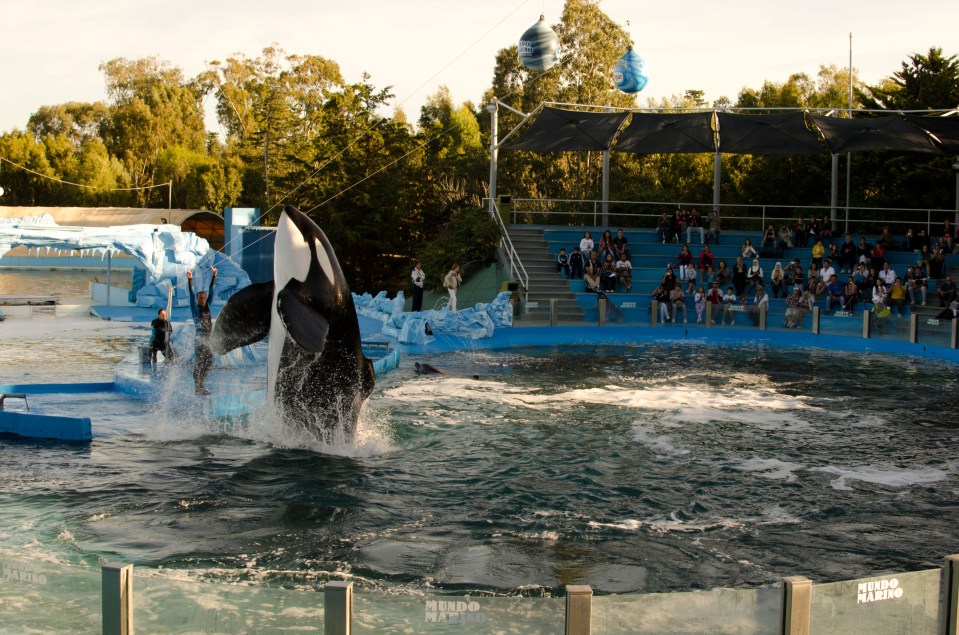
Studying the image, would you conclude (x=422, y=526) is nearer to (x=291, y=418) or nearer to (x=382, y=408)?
(x=291, y=418)

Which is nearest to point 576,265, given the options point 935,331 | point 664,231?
point 664,231

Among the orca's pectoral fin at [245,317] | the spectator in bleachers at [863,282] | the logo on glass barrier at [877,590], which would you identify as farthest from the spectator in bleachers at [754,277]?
the logo on glass barrier at [877,590]

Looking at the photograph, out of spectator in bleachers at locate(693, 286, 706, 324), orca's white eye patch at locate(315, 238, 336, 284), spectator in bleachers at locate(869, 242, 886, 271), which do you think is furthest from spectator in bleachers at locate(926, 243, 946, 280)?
orca's white eye patch at locate(315, 238, 336, 284)

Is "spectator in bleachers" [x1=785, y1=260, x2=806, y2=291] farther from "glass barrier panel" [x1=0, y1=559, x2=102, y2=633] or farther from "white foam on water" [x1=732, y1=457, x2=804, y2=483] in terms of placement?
"glass barrier panel" [x1=0, y1=559, x2=102, y2=633]

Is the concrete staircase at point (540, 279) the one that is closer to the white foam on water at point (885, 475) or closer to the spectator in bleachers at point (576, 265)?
the spectator in bleachers at point (576, 265)

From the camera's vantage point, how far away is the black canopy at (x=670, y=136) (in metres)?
24.0

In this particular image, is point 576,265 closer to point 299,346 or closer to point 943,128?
point 943,128

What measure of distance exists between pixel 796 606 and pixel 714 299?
1588cm

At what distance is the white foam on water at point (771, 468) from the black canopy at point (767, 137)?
16.1 metres

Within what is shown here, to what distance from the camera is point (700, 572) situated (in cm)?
593

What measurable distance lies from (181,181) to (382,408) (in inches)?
1983

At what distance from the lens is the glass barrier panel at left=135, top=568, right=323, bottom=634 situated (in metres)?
3.54

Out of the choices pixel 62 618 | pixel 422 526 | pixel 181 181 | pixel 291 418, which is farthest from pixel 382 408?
pixel 181 181

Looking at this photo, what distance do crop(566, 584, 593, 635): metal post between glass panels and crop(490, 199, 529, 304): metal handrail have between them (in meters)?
15.7
